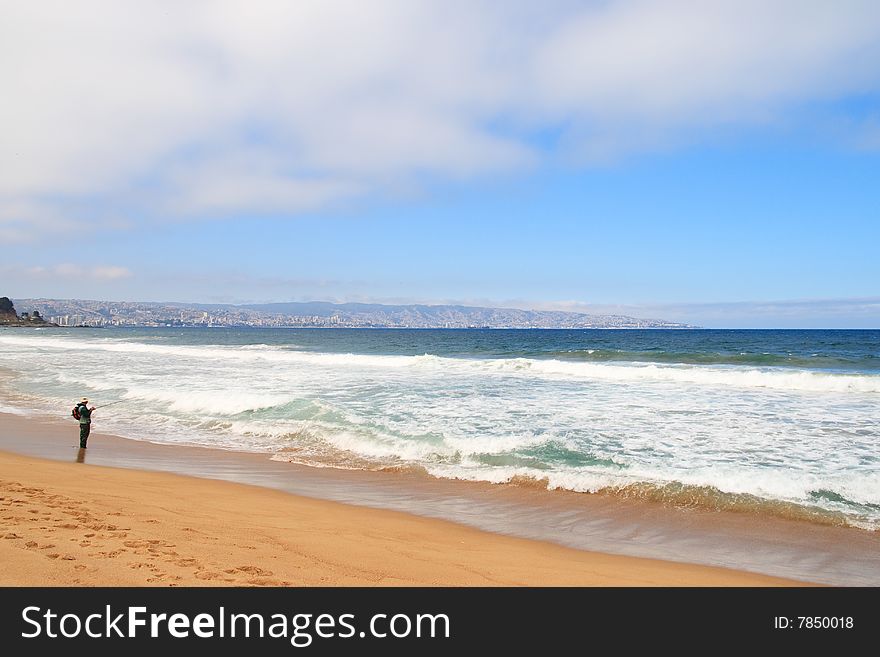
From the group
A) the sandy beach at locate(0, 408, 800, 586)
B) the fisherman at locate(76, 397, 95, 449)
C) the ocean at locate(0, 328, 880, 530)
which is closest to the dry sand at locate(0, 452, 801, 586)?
the sandy beach at locate(0, 408, 800, 586)

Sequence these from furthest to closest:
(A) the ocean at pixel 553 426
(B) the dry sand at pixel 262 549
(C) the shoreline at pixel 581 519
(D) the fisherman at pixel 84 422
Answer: (D) the fisherman at pixel 84 422 < (A) the ocean at pixel 553 426 < (C) the shoreline at pixel 581 519 < (B) the dry sand at pixel 262 549

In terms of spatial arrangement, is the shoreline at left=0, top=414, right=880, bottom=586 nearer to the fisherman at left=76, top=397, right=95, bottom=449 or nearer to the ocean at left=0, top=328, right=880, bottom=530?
the ocean at left=0, top=328, right=880, bottom=530

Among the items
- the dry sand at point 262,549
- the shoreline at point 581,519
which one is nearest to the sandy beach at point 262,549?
the dry sand at point 262,549

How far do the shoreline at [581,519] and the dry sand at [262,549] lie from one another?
41 cm

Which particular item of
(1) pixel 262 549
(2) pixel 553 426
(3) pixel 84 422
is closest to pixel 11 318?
(3) pixel 84 422

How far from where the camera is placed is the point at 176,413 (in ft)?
52.7

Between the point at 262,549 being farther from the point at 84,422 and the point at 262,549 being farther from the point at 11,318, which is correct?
the point at 11,318

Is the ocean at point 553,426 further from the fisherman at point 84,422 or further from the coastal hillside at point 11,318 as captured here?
the coastal hillside at point 11,318

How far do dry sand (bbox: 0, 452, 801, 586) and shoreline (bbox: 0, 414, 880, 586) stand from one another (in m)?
0.41

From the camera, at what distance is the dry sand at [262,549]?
15.1ft
